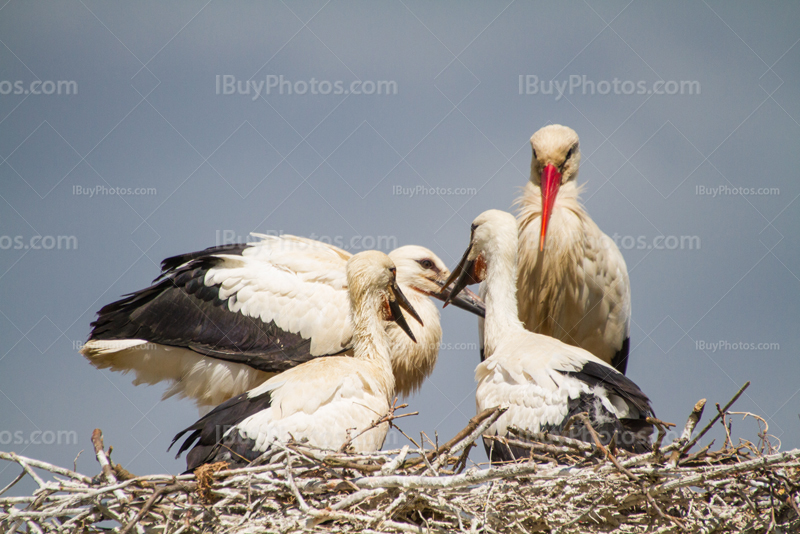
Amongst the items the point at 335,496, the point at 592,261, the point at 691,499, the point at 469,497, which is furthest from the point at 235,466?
the point at 592,261

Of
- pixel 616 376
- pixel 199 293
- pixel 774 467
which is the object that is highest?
pixel 199 293

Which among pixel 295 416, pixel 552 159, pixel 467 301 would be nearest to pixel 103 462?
pixel 295 416

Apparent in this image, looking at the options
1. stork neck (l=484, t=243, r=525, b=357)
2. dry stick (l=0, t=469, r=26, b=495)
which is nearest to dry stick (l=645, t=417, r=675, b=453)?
stork neck (l=484, t=243, r=525, b=357)

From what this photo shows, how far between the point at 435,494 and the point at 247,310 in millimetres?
2198

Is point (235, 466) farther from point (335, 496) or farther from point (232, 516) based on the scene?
point (335, 496)

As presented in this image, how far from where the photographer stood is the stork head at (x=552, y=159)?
4.21 meters

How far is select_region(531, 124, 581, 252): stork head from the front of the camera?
13.8 feet

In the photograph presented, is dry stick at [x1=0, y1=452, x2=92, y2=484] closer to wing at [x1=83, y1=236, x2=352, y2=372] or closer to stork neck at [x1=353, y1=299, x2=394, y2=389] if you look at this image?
stork neck at [x1=353, y1=299, x2=394, y2=389]

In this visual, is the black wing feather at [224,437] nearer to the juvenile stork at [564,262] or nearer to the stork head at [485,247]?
the stork head at [485,247]

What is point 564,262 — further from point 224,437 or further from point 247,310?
point 224,437

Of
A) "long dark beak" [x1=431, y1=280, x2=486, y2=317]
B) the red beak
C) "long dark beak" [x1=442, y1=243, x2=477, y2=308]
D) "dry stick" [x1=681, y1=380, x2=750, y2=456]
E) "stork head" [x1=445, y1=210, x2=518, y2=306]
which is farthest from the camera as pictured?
"long dark beak" [x1=431, y1=280, x2=486, y2=317]

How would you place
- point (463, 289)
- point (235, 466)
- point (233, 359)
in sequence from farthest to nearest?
1. point (463, 289)
2. point (233, 359)
3. point (235, 466)

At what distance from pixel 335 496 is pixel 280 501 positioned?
21 centimetres

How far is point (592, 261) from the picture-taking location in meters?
4.35
